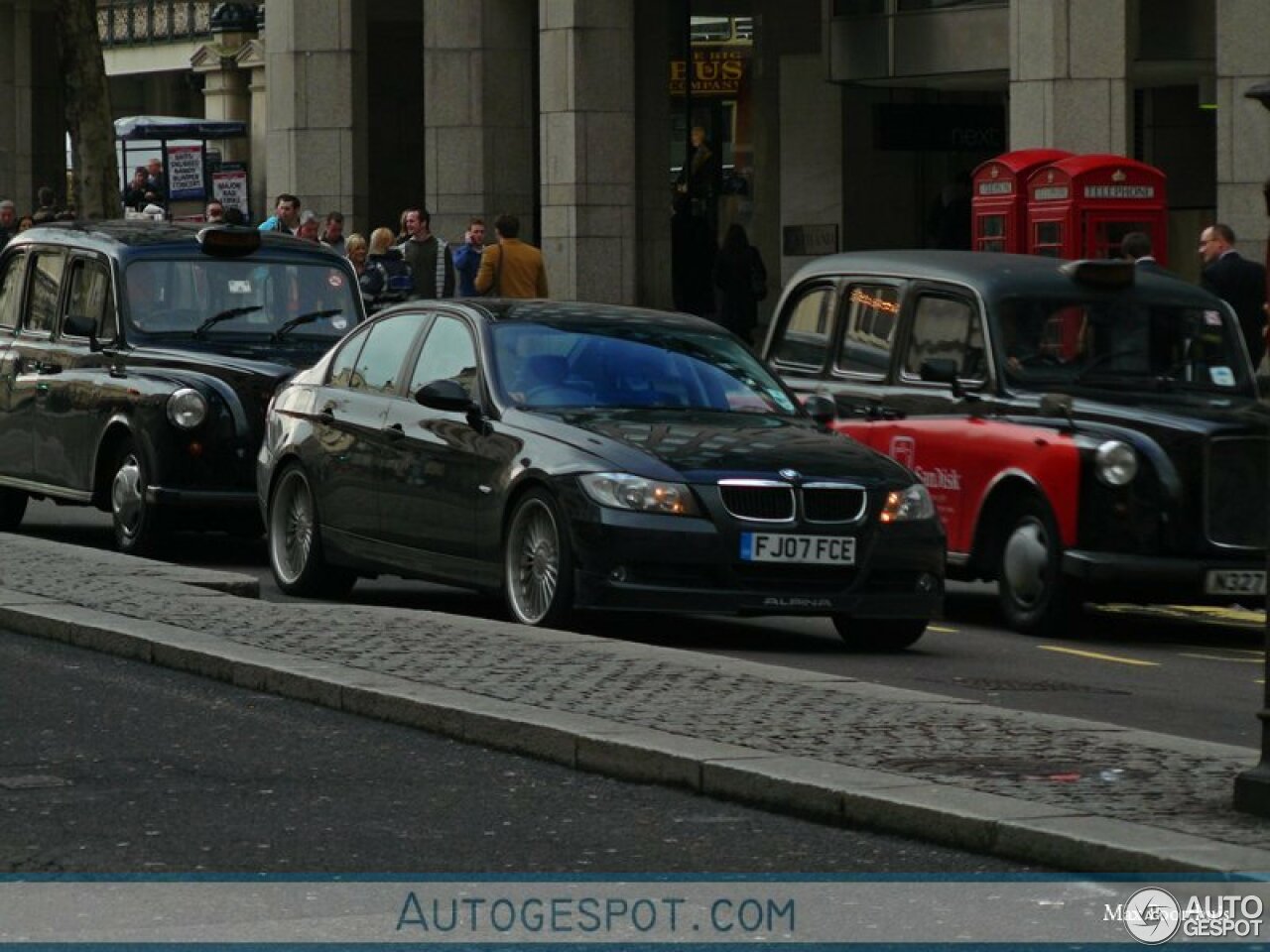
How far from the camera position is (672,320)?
575 inches

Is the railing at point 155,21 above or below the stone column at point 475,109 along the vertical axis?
above

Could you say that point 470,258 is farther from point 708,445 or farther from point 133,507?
point 708,445

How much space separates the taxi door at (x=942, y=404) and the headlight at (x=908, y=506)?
1461 millimetres

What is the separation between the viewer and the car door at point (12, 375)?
727 inches

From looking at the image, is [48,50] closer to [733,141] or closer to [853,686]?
[733,141]

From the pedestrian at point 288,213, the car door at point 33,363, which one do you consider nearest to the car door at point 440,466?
the car door at point 33,363

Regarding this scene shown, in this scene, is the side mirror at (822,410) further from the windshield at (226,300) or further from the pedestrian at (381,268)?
the pedestrian at (381,268)

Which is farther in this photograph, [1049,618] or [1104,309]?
[1104,309]

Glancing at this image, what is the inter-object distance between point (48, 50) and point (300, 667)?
53.3 m

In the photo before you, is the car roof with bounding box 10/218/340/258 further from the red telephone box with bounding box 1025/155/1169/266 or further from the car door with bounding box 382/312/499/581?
the red telephone box with bounding box 1025/155/1169/266

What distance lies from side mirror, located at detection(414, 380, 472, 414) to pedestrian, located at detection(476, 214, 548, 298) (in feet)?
42.3

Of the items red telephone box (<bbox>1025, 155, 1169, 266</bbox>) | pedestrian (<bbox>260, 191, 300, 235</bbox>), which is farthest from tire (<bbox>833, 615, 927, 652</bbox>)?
pedestrian (<bbox>260, 191, 300, 235</bbox>)

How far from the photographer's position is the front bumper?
12.7 m

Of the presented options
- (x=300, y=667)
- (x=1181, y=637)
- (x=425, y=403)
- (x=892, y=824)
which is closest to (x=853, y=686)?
(x=300, y=667)
